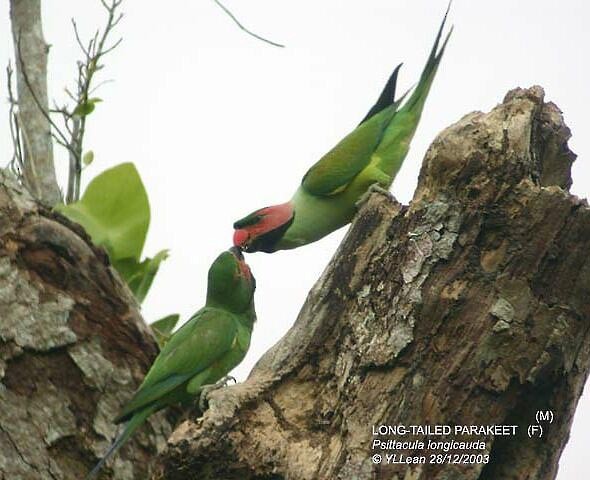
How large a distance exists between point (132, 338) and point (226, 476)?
744 millimetres

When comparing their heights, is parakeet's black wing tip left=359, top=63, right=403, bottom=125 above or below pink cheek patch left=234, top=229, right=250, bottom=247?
above

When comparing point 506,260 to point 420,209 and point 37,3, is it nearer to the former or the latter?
point 420,209

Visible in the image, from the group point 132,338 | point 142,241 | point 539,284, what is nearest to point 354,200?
point 142,241

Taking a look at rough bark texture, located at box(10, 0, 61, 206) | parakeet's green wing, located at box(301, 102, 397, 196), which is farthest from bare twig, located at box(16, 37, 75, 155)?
parakeet's green wing, located at box(301, 102, 397, 196)

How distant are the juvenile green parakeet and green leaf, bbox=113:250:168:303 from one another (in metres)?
0.22

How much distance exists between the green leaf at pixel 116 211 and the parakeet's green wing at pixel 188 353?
377 mm

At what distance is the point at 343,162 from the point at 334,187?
0.35 ft

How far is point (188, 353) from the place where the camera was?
328cm

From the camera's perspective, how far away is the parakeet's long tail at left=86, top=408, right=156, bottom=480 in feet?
9.37

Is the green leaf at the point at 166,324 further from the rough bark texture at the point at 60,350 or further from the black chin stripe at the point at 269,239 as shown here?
the rough bark texture at the point at 60,350

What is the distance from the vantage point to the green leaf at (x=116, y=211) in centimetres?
351

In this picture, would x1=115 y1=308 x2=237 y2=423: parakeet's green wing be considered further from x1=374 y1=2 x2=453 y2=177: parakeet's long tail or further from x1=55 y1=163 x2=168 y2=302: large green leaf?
x1=374 y1=2 x2=453 y2=177: parakeet's long tail

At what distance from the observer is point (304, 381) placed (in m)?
2.76

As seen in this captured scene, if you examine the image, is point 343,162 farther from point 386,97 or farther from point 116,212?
point 116,212
